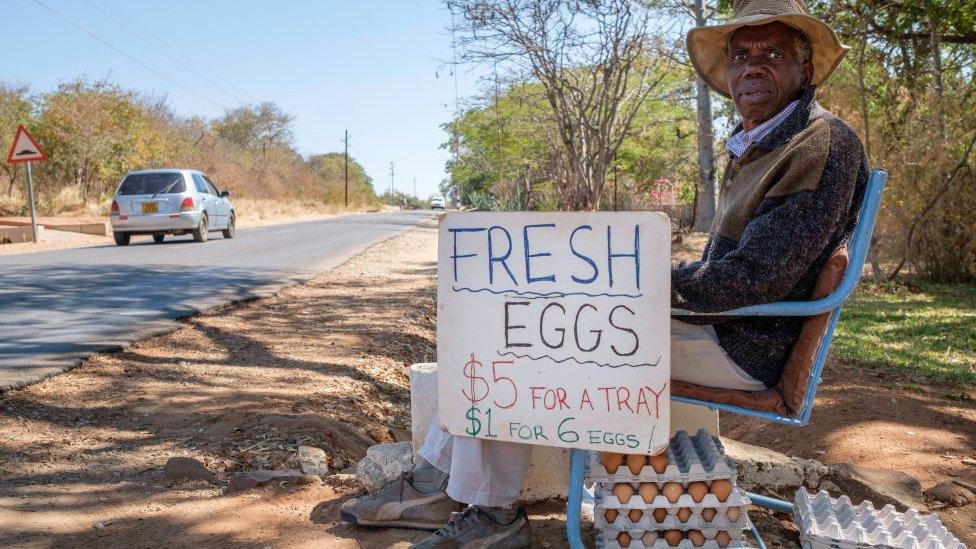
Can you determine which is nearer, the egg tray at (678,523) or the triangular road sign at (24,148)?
the egg tray at (678,523)

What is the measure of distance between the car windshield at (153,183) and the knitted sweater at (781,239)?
16.2 metres

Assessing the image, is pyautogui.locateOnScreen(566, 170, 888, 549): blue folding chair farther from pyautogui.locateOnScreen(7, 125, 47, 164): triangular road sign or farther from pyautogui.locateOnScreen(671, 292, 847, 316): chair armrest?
pyautogui.locateOnScreen(7, 125, 47, 164): triangular road sign

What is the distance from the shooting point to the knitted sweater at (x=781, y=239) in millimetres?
2271

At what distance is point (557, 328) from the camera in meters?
2.35

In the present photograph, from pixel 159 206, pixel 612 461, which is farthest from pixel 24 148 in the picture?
pixel 612 461

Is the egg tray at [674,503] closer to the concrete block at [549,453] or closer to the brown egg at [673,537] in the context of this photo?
the brown egg at [673,537]

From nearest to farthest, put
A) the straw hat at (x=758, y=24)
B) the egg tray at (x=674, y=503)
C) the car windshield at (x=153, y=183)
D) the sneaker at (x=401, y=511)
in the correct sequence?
the egg tray at (x=674, y=503) < the straw hat at (x=758, y=24) < the sneaker at (x=401, y=511) < the car windshield at (x=153, y=183)

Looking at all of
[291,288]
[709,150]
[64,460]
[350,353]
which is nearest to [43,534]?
[64,460]

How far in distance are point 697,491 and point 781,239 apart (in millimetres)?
730

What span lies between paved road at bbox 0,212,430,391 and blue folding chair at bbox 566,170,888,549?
3.79 m

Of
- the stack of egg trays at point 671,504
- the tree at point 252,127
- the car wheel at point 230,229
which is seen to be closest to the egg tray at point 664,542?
the stack of egg trays at point 671,504

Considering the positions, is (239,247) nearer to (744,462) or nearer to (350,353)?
(350,353)

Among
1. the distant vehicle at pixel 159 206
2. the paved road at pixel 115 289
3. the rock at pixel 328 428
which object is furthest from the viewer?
the distant vehicle at pixel 159 206

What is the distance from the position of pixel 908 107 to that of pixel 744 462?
9828 millimetres
